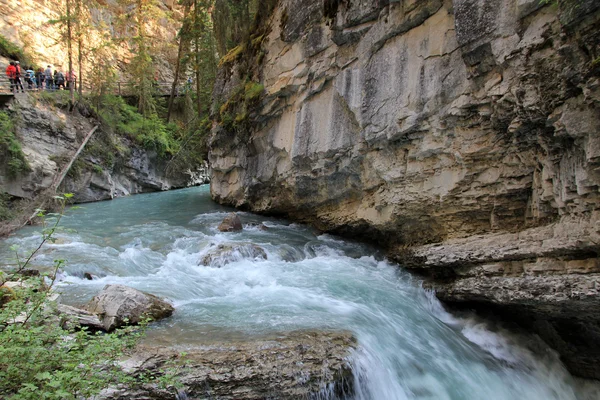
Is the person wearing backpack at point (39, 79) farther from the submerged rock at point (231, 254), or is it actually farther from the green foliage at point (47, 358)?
the green foliage at point (47, 358)

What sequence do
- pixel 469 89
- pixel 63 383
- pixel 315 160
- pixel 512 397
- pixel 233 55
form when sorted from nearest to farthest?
1. pixel 63 383
2. pixel 512 397
3. pixel 469 89
4. pixel 315 160
5. pixel 233 55

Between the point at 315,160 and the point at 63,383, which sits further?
the point at 315,160

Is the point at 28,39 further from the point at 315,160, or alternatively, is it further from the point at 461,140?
the point at 461,140

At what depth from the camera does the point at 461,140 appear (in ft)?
24.0

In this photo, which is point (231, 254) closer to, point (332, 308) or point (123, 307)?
point (332, 308)

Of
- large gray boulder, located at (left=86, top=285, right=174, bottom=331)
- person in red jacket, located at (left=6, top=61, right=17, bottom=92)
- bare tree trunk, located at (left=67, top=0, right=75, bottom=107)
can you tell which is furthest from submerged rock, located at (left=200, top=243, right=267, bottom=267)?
bare tree trunk, located at (left=67, top=0, right=75, bottom=107)

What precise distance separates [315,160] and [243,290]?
5.36 meters

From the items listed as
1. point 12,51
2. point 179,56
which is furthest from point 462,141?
point 179,56

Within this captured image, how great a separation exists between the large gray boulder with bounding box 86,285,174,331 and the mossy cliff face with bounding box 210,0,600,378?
213 inches

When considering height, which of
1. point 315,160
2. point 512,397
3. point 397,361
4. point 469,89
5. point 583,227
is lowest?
point 512,397

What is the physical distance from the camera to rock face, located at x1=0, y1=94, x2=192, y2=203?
581 inches

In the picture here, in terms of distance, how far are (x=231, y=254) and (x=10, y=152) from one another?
443 inches

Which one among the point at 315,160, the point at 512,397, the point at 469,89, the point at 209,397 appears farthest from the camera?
the point at 315,160

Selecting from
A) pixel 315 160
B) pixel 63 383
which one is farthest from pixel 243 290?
pixel 315 160
